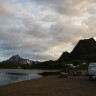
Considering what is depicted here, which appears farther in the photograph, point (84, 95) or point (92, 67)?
point (92, 67)

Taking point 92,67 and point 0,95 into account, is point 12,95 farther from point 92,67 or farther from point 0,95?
point 92,67

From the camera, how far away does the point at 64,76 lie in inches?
1982

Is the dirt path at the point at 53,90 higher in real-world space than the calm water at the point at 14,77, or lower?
lower

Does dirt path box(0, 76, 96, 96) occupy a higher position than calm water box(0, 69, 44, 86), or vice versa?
calm water box(0, 69, 44, 86)

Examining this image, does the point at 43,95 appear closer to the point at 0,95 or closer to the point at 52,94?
the point at 52,94

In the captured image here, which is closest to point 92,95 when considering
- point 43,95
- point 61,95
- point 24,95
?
point 61,95

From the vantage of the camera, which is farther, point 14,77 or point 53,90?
point 14,77

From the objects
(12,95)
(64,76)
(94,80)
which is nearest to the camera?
(12,95)

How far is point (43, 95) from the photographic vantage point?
2247cm

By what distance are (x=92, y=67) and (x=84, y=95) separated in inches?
675

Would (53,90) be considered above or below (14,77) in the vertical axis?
below

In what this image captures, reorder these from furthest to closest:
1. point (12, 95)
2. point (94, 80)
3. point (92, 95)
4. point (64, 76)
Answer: point (64, 76), point (94, 80), point (12, 95), point (92, 95)

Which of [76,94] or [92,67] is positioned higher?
[92,67]

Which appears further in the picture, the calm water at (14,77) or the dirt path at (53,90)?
the calm water at (14,77)
